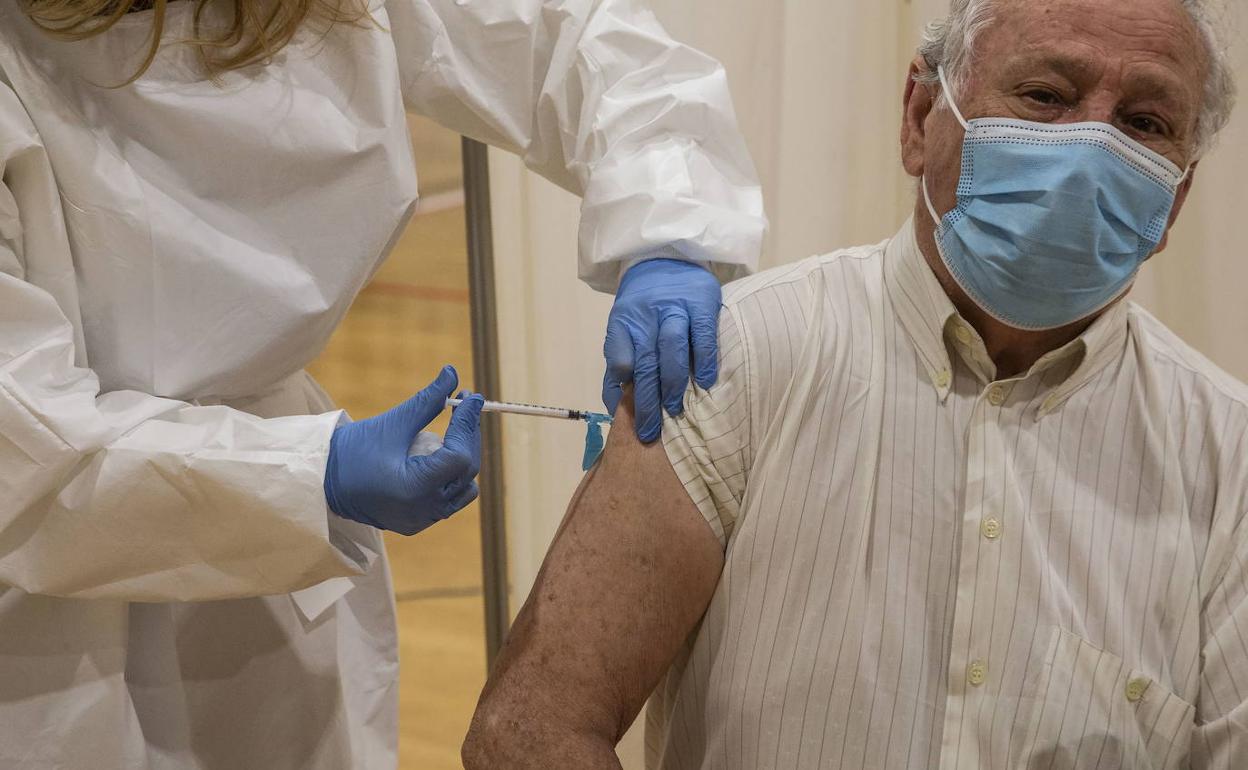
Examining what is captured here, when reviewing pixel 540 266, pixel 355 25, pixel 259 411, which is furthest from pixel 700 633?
pixel 540 266

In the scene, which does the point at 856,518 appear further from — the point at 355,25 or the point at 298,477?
the point at 355,25

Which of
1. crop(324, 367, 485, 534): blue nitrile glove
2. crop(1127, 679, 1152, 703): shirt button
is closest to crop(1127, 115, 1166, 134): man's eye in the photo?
crop(1127, 679, 1152, 703): shirt button

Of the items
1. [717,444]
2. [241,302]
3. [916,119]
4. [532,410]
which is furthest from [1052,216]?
[241,302]

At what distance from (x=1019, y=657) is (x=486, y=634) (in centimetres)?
173

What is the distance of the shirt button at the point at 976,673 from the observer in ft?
4.24

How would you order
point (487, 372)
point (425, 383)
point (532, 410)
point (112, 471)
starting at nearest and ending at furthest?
point (112, 471)
point (532, 410)
point (487, 372)
point (425, 383)

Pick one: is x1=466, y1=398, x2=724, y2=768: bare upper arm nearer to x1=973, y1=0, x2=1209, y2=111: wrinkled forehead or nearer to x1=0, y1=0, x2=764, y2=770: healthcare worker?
x1=0, y1=0, x2=764, y2=770: healthcare worker

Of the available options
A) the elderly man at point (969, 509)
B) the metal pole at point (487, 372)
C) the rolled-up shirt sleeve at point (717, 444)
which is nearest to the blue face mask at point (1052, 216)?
the elderly man at point (969, 509)

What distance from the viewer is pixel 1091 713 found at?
129 cm

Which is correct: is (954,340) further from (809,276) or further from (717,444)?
(717,444)

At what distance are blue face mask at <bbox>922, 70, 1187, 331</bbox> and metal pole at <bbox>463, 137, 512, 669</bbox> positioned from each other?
1.36 m

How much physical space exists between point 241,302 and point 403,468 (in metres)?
0.28

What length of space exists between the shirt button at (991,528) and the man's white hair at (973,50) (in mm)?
439

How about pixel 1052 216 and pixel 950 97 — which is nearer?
pixel 1052 216
